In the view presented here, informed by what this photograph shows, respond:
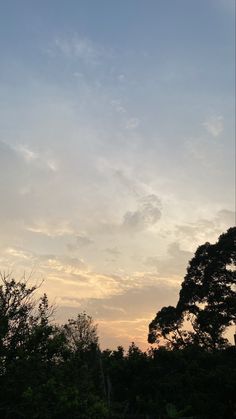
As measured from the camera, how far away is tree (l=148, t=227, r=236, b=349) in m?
38.1

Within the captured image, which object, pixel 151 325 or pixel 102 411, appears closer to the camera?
pixel 102 411

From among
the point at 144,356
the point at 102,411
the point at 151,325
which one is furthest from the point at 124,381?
the point at 102,411

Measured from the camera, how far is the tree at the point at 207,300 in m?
38.1

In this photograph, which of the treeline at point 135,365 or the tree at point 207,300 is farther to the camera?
the tree at point 207,300

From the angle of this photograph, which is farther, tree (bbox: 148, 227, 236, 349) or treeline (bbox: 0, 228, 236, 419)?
tree (bbox: 148, 227, 236, 349)

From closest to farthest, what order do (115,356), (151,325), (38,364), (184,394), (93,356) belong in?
1. (38,364)
2. (184,394)
3. (115,356)
4. (93,356)
5. (151,325)

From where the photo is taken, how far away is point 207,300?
3969 centimetres

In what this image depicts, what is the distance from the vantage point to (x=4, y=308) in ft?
42.2

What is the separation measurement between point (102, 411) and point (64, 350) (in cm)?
196

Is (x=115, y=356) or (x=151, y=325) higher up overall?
(x=151, y=325)

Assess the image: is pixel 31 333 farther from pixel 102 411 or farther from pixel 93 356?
pixel 93 356

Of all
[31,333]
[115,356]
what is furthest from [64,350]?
[115,356]

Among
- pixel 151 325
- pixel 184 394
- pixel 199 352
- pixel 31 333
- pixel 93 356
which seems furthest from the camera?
pixel 151 325

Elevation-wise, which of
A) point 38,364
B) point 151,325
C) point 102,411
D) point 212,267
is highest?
point 212,267
